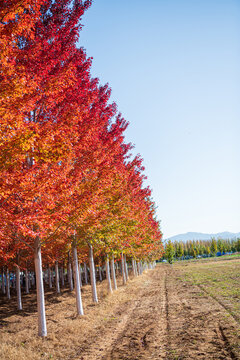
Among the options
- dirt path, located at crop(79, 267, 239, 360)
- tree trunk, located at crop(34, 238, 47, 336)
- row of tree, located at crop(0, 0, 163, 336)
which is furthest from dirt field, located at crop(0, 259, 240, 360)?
row of tree, located at crop(0, 0, 163, 336)

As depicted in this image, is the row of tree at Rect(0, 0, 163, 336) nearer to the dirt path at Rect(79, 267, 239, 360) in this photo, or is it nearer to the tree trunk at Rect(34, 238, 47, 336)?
the tree trunk at Rect(34, 238, 47, 336)

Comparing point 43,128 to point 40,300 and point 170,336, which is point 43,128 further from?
point 170,336

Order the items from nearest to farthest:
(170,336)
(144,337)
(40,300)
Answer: (170,336) → (144,337) → (40,300)

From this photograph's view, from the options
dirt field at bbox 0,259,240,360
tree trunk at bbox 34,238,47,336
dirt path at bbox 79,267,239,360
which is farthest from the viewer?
tree trunk at bbox 34,238,47,336

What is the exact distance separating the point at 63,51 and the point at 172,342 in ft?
30.2

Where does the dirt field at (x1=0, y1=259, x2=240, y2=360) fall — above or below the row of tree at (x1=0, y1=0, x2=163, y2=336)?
below

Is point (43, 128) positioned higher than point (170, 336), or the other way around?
point (43, 128)

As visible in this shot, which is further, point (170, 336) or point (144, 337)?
point (144, 337)

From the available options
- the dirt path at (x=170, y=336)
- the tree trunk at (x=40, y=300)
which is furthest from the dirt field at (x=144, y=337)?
the tree trunk at (x=40, y=300)

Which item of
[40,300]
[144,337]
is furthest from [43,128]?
[144,337]

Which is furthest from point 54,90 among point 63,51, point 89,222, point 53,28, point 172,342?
point 172,342

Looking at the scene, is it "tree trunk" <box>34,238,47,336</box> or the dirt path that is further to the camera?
"tree trunk" <box>34,238,47,336</box>

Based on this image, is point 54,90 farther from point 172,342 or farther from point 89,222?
point 172,342

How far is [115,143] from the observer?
580 inches
